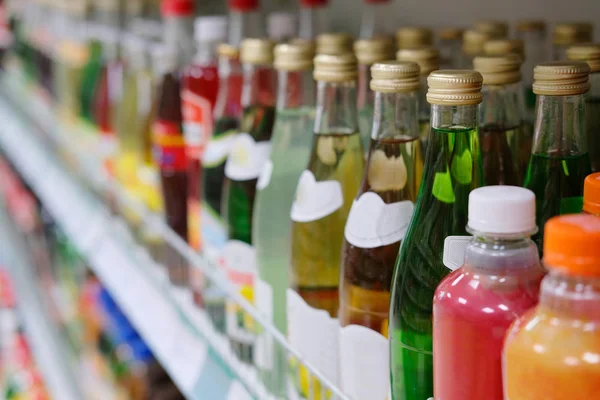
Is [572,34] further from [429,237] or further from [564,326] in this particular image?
[564,326]

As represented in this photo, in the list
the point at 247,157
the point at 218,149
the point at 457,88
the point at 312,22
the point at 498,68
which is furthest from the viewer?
the point at 312,22

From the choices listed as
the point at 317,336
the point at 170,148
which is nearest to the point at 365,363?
the point at 317,336

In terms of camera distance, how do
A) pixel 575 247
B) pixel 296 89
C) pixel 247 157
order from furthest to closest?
1. pixel 247 157
2. pixel 296 89
3. pixel 575 247

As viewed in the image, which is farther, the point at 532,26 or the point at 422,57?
the point at 532,26

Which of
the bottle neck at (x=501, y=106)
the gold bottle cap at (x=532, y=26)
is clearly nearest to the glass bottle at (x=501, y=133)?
the bottle neck at (x=501, y=106)

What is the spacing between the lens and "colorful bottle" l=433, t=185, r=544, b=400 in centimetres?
39

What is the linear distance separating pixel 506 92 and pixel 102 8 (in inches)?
59.7

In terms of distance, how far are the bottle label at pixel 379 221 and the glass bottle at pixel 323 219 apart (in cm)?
10

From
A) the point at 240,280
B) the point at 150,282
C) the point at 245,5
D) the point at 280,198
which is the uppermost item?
the point at 245,5

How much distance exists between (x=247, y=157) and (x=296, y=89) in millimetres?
142

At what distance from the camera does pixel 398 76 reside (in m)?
0.54

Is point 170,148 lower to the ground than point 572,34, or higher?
lower

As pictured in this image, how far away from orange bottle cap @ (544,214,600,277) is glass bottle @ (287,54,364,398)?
1.23ft

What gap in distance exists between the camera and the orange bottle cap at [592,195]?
41 centimetres
